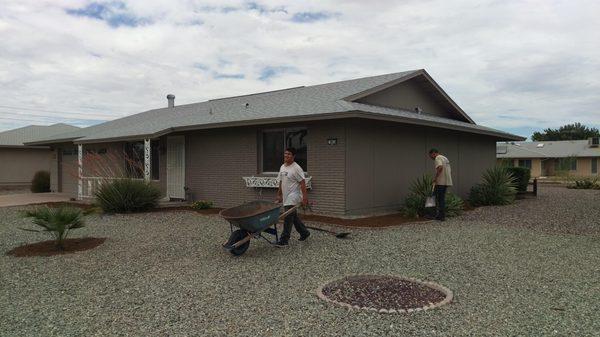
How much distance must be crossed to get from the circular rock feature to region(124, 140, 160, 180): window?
12380mm

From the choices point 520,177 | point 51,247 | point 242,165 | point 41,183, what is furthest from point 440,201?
point 41,183

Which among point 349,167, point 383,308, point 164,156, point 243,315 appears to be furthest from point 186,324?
point 164,156

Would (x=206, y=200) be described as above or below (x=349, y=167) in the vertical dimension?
below

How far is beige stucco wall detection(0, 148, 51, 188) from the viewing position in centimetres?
2853

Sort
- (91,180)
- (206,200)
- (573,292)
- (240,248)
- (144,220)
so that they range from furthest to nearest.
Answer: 1. (91,180)
2. (206,200)
3. (144,220)
4. (240,248)
5. (573,292)

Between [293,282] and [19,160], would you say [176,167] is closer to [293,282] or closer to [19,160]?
[293,282]

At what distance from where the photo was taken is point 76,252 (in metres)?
8.07

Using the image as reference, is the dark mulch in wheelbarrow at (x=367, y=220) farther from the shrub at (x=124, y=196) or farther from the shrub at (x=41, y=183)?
the shrub at (x=41, y=183)

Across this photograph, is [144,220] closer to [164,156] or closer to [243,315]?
[164,156]

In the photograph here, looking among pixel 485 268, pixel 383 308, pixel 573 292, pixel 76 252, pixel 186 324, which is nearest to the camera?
pixel 186 324

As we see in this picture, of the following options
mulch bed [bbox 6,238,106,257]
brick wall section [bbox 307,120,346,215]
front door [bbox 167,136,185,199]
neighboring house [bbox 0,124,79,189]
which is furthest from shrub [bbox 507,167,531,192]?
neighboring house [bbox 0,124,79,189]

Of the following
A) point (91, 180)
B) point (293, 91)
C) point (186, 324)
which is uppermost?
point (293, 91)

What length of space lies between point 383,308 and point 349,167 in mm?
6701

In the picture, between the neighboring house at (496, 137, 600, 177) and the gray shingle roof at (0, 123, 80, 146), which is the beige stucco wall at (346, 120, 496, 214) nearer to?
the gray shingle roof at (0, 123, 80, 146)
